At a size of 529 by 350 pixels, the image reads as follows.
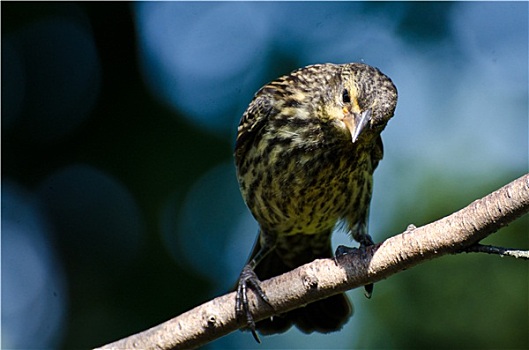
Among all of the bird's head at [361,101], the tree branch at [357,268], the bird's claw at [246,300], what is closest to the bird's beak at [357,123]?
the bird's head at [361,101]

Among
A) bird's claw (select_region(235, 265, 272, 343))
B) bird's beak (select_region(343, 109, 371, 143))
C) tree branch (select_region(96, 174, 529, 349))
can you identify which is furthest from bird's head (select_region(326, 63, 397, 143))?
bird's claw (select_region(235, 265, 272, 343))

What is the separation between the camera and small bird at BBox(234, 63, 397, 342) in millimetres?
3996

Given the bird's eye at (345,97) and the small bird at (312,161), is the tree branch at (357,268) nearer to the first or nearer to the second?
the small bird at (312,161)

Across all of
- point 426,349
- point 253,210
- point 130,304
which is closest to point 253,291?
point 253,210

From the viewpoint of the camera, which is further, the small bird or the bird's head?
the small bird

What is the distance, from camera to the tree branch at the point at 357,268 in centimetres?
321

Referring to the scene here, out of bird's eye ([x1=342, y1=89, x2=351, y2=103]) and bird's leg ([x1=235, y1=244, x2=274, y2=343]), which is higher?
bird's eye ([x1=342, y1=89, x2=351, y2=103])

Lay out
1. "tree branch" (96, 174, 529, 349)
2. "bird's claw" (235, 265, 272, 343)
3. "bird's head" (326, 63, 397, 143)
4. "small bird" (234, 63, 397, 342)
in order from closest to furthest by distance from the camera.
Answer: "tree branch" (96, 174, 529, 349), "bird's claw" (235, 265, 272, 343), "bird's head" (326, 63, 397, 143), "small bird" (234, 63, 397, 342)

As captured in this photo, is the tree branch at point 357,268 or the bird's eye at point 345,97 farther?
the bird's eye at point 345,97

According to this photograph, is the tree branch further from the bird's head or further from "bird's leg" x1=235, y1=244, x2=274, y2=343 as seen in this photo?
the bird's head

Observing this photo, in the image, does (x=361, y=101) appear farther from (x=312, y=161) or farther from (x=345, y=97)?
(x=312, y=161)

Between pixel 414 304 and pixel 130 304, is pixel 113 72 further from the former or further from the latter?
pixel 414 304

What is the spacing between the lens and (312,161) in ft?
13.9

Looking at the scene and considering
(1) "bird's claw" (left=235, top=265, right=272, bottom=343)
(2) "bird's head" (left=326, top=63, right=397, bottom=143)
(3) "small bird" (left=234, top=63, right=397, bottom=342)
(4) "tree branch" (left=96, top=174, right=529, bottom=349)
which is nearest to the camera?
(4) "tree branch" (left=96, top=174, right=529, bottom=349)
